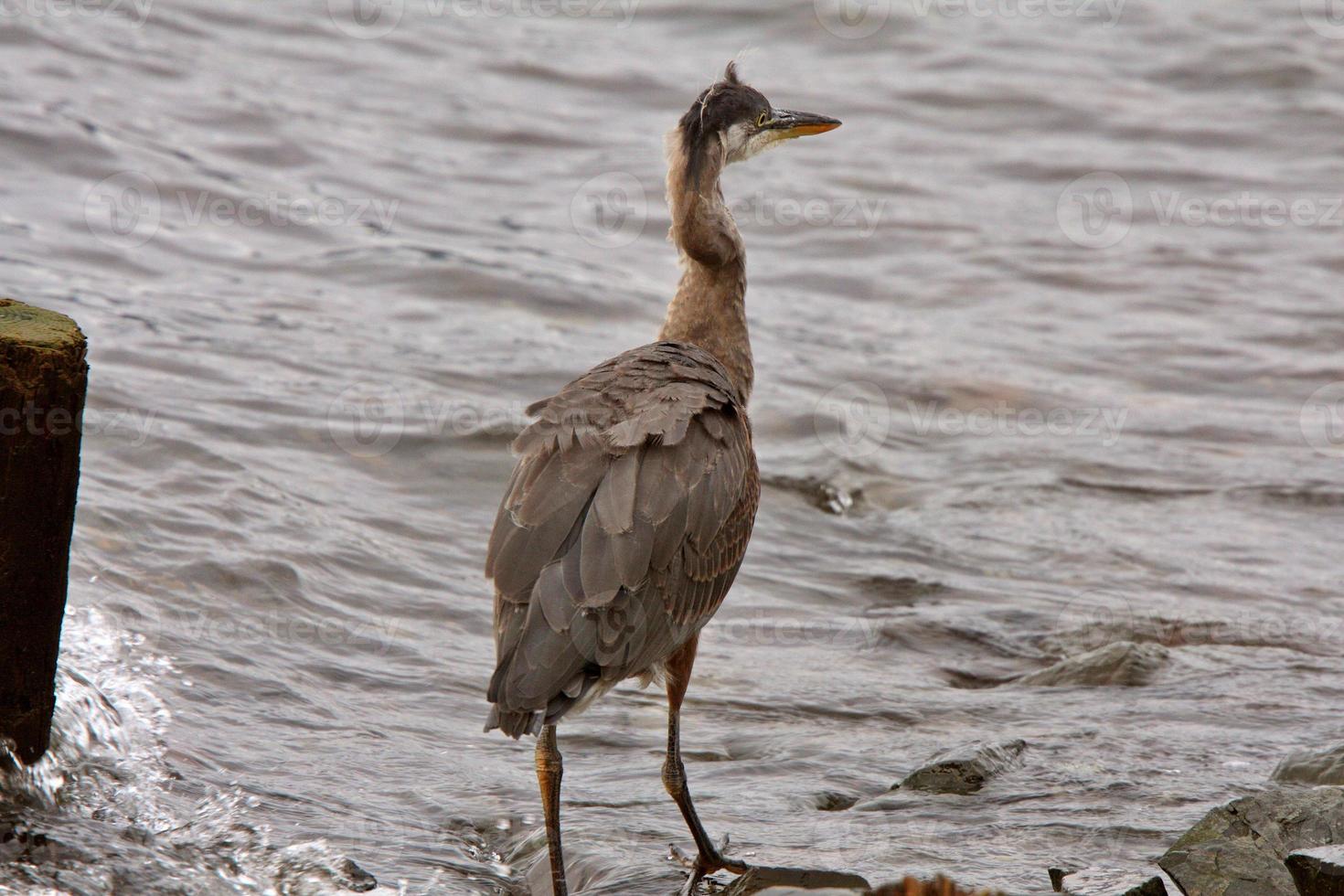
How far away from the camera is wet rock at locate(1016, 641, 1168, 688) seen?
6.80 metres

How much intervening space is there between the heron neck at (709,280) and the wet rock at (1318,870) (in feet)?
9.47

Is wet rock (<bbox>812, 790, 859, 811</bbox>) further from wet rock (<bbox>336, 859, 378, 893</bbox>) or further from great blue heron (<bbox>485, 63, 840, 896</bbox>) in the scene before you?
wet rock (<bbox>336, 859, 378, 893</bbox>)

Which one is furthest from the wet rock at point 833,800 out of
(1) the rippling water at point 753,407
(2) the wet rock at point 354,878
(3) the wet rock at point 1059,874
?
(2) the wet rock at point 354,878

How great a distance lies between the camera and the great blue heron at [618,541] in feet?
15.5

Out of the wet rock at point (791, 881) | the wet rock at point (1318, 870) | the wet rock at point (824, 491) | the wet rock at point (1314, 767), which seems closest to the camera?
the wet rock at point (1318, 870)

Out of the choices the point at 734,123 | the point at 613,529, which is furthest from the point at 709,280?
the point at 613,529

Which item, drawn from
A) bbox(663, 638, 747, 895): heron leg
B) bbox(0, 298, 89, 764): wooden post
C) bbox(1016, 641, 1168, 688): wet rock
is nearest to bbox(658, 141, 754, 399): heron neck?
A: bbox(663, 638, 747, 895): heron leg

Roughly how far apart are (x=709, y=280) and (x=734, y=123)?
0.72 metres

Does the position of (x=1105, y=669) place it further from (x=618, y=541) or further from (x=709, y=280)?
(x=618, y=541)

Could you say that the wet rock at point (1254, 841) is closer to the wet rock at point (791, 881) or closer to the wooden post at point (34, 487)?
the wet rock at point (791, 881)

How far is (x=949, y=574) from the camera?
829 centimetres

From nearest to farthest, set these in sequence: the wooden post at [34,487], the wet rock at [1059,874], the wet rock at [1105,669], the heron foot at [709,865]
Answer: the wooden post at [34,487] → the wet rock at [1059,874] → the heron foot at [709,865] → the wet rock at [1105,669]

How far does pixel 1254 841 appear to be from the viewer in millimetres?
4465

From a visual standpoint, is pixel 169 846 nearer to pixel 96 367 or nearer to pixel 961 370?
pixel 96 367
